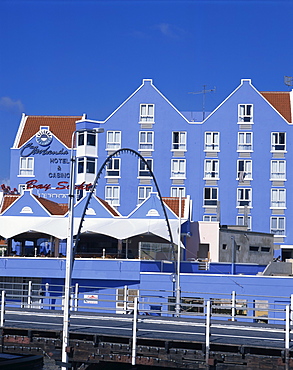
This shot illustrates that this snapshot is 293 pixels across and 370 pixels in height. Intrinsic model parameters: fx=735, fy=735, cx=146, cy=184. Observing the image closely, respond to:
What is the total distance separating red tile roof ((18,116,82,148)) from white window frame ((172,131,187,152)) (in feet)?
32.1

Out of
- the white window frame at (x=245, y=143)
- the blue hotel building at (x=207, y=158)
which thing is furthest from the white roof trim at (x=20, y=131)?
the white window frame at (x=245, y=143)

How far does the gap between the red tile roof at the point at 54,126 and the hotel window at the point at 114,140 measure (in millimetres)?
4147

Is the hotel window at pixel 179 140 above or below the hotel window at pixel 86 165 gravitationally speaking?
above

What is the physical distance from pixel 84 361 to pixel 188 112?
50.3 metres

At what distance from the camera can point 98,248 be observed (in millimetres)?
54375

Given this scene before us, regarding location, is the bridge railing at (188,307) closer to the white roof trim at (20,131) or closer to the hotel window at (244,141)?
the hotel window at (244,141)

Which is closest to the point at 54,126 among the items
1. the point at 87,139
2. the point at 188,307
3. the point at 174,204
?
→ the point at 87,139

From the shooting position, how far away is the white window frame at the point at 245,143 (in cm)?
6359

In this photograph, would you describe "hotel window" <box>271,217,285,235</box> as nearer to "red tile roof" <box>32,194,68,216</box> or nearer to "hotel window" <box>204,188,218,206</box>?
"hotel window" <box>204,188,218,206</box>

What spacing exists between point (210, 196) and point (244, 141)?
5623 mm

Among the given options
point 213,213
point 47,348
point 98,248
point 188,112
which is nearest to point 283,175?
point 213,213

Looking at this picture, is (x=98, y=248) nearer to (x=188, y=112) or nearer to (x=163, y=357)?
(x=188, y=112)

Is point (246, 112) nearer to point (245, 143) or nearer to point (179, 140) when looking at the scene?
point (245, 143)

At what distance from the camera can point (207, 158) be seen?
64.4 metres
